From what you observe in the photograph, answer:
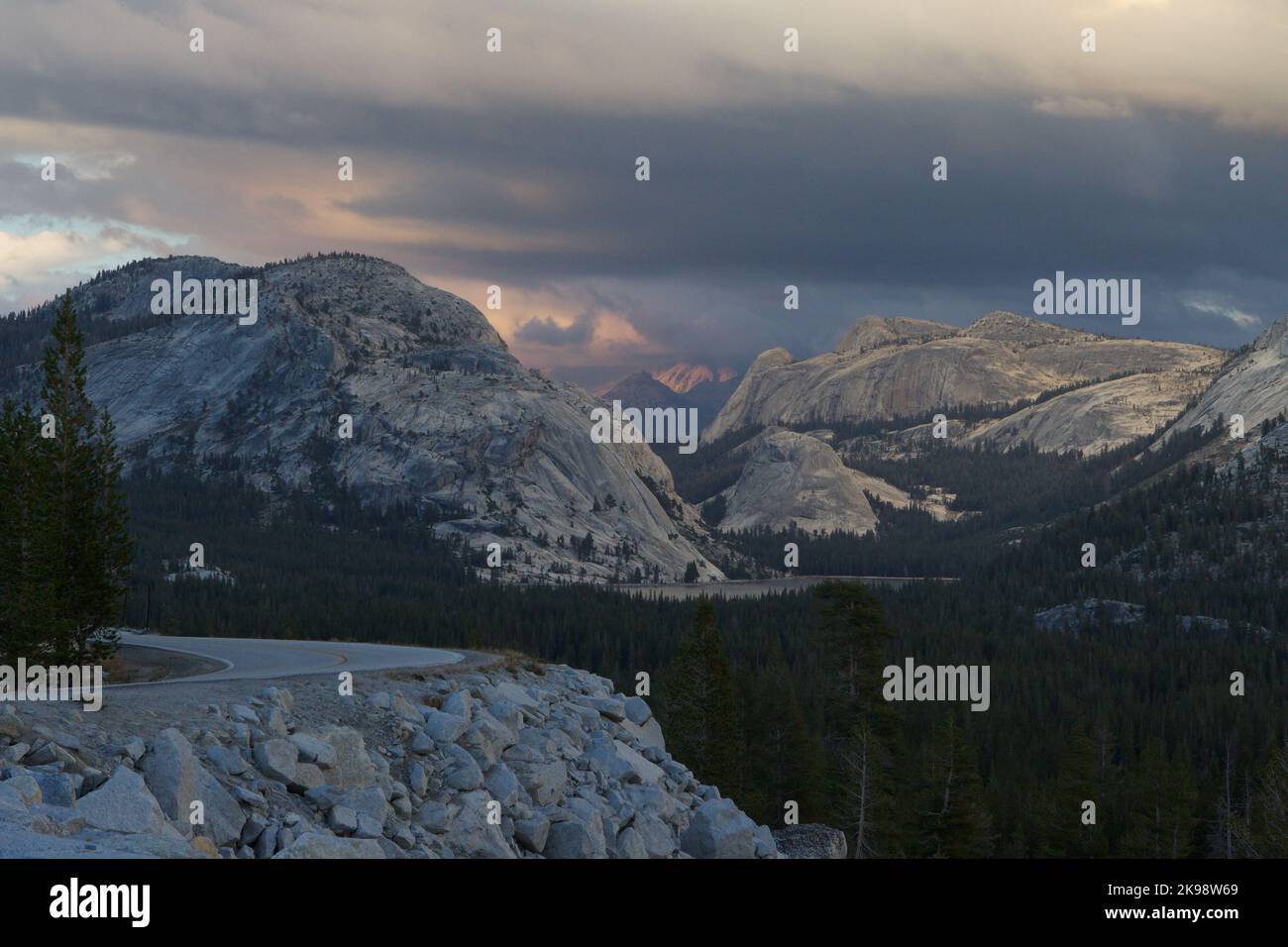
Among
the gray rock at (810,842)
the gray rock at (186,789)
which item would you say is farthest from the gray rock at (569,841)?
the gray rock at (810,842)

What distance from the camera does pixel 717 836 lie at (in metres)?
34.2

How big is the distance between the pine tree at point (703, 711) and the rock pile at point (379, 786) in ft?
72.9

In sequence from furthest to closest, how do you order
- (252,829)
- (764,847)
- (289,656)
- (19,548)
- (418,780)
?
(289,656) < (19,548) < (764,847) < (418,780) < (252,829)

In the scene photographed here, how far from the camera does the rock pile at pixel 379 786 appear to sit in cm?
2039

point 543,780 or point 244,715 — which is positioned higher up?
point 244,715

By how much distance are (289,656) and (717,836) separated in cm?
1952

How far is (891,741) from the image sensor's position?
67.7 metres

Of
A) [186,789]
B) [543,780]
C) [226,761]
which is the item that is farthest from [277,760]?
[543,780]

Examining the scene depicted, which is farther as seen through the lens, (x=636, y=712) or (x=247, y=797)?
(x=636, y=712)

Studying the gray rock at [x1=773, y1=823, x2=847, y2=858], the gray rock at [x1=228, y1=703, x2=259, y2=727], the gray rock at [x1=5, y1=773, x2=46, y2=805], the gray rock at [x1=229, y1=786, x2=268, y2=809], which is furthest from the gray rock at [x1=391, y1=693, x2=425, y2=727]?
the gray rock at [x1=773, y1=823, x2=847, y2=858]

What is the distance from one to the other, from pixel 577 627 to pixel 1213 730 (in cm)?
8134

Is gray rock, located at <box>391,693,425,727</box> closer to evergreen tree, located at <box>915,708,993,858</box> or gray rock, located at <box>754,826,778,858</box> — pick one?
gray rock, located at <box>754,826,778,858</box>

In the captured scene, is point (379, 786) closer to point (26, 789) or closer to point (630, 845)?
point (630, 845)
